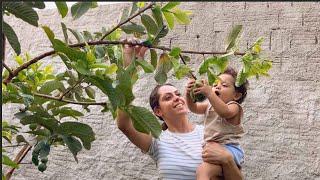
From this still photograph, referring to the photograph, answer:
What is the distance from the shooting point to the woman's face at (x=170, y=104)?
2047mm

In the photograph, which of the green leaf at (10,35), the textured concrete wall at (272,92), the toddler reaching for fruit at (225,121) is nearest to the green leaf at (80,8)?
the green leaf at (10,35)

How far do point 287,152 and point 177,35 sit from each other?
96 cm

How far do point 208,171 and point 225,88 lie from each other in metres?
0.34

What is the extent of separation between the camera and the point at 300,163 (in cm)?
250

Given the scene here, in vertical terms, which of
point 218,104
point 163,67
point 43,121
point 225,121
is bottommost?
point 225,121

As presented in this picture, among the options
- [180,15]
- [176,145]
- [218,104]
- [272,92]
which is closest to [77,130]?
[180,15]

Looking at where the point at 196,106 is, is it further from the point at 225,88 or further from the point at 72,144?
the point at 72,144

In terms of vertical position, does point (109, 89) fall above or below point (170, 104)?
above

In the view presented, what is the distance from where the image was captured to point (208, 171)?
1.86m

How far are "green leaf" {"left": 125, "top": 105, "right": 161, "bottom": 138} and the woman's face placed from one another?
32.4 inches

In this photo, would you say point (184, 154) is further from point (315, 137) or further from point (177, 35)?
point (177, 35)

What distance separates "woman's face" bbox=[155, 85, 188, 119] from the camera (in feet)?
6.72

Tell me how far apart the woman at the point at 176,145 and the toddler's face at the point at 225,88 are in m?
0.18

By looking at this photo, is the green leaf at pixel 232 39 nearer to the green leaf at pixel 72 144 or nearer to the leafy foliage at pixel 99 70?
the leafy foliage at pixel 99 70
